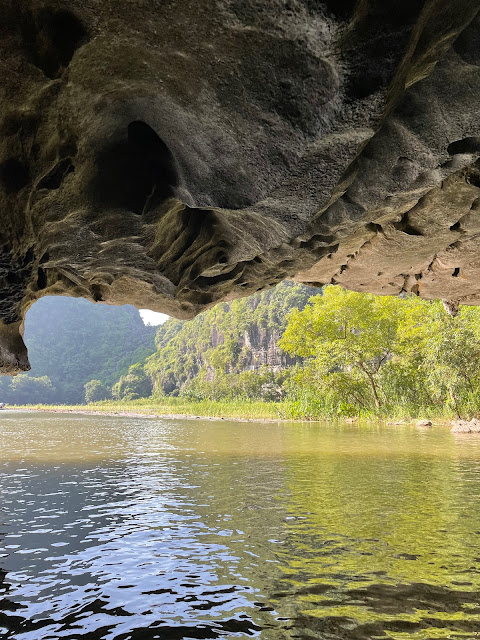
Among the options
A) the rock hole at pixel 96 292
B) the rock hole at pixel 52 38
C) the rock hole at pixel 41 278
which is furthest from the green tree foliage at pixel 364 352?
the rock hole at pixel 52 38

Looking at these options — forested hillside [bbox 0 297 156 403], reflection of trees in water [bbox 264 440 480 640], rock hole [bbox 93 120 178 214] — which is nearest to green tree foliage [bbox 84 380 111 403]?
forested hillside [bbox 0 297 156 403]

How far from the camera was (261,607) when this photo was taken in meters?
2.79

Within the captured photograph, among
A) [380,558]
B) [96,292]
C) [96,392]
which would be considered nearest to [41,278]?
[96,292]

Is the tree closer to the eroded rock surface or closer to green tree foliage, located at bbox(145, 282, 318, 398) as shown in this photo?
the eroded rock surface

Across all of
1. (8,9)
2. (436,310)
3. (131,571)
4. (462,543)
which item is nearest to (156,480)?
(131,571)

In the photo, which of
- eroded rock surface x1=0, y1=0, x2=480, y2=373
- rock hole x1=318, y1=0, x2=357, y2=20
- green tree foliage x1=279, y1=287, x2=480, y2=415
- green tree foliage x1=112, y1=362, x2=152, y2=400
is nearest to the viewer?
rock hole x1=318, y1=0, x2=357, y2=20

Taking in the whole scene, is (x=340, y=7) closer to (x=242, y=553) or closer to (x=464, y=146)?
(x=464, y=146)

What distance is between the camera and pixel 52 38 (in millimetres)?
1910

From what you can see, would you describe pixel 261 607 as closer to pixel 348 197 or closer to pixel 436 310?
pixel 348 197

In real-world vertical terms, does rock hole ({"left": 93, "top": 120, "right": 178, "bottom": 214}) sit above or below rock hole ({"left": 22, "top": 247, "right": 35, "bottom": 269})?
above

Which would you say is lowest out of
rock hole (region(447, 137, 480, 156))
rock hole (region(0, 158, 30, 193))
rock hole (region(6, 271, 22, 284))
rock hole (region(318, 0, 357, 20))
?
rock hole (region(6, 271, 22, 284))

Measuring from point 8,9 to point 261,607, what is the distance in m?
3.09

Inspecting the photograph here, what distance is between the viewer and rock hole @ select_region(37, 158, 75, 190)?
267 centimetres

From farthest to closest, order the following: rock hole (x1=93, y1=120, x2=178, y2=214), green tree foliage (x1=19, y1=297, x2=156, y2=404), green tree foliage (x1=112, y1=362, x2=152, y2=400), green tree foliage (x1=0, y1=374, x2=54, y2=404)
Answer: green tree foliage (x1=19, y1=297, x2=156, y2=404) < green tree foliage (x1=0, y1=374, x2=54, y2=404) < green tree foliage (x1=112, y1=362, x2=152, y2=400) < rock hole (x1=93, y1=120, x2=178, y2=214)
